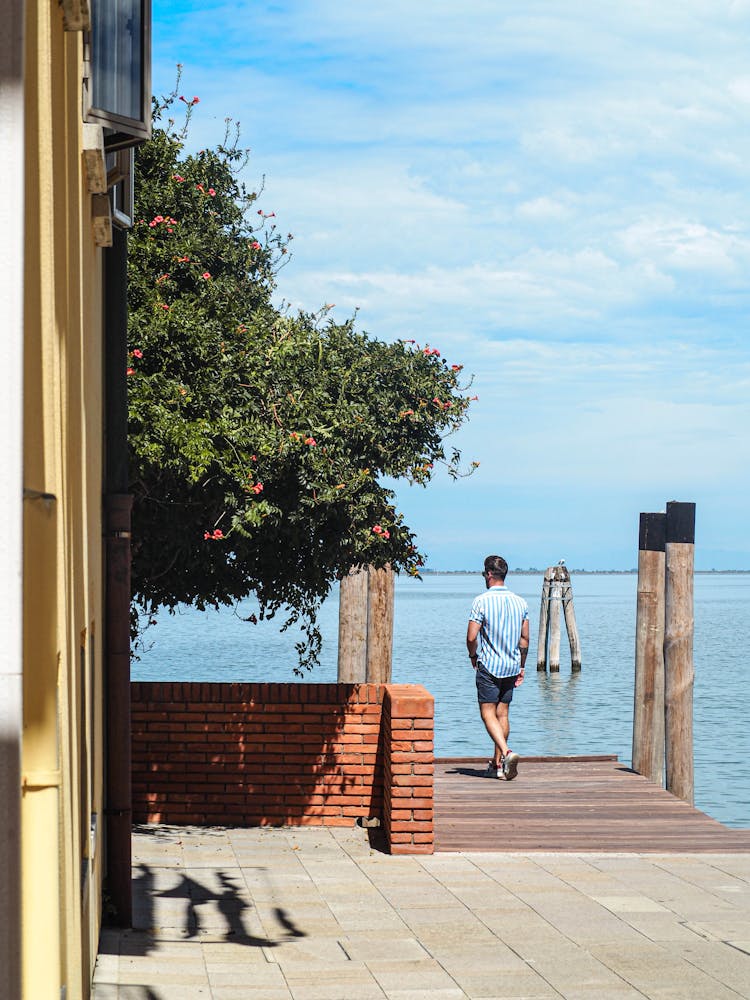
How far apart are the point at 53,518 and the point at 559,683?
34283 mm

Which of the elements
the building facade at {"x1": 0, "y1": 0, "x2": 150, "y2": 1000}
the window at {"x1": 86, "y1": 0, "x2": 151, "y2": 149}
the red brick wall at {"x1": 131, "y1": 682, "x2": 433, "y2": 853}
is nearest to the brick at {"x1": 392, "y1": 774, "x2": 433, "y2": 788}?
the red brick wall at {"x1": 131, "y1": 682, "x2": 433, "y2": 853}

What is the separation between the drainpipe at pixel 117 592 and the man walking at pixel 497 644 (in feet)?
15.2

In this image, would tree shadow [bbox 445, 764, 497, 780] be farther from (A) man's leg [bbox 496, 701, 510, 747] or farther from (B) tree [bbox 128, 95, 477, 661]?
(B) tree [bbox 128, 95, 477, 661]

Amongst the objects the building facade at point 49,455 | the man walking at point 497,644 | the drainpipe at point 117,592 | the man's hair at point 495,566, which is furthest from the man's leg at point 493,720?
the building facade at point 49,455

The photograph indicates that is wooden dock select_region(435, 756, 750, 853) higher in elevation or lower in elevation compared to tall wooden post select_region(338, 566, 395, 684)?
lower

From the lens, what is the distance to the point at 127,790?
7215 millimetres

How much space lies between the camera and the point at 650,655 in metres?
13.1

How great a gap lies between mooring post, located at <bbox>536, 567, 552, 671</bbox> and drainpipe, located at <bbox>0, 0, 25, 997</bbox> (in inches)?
1342

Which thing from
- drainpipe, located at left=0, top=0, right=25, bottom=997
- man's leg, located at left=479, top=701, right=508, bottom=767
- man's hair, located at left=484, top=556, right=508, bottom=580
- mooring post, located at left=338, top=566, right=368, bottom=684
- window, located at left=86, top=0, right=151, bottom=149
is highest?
window, located at left=86, top=0, right=151, bottom=149

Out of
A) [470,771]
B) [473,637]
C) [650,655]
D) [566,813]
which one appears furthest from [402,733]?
[650,655]

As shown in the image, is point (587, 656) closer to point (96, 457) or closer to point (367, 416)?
point (367, 416)

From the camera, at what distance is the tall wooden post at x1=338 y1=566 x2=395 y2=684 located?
12398mm

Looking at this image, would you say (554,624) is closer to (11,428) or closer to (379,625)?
(379,625)

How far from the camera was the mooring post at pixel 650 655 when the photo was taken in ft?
42.2
